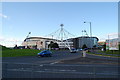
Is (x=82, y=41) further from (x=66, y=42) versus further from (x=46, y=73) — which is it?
(x=46, y=73)

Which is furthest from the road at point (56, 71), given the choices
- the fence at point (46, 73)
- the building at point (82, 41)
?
the building at point (82, 41)

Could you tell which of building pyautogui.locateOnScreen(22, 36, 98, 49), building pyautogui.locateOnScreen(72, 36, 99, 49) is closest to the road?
building pyautogui.locateOnScreen(22, 36, 98, 49)

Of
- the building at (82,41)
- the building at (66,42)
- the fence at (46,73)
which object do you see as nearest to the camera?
the fence at (46,73)

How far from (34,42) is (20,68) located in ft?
493

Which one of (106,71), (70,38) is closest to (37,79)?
(106,71)

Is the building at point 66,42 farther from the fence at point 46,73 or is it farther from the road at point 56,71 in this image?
the fence at point 46,73

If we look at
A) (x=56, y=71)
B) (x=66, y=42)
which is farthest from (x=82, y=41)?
(x=56, y=71)

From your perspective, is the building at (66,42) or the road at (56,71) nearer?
the road at (56,71)

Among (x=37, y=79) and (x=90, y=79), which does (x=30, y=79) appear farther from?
(x=90, y=79)

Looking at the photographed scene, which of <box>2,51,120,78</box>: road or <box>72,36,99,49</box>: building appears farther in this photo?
<box>72,36,99,49</box>: building

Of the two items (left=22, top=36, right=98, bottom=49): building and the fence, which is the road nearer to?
the fence

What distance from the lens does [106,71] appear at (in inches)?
392

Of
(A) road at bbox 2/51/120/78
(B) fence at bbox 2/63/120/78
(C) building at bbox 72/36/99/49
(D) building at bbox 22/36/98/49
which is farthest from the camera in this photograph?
(C) building at bbox 72/36/99/49

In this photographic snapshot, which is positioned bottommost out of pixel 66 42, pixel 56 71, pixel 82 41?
pixel 56 71
